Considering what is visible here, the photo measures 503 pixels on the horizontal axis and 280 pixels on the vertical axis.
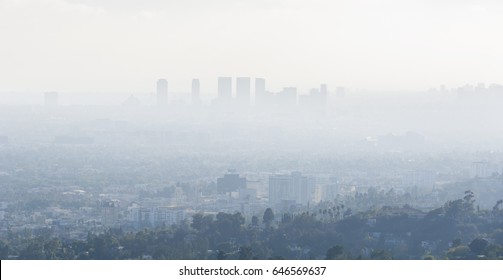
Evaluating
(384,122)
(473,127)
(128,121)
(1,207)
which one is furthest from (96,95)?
(1,207)

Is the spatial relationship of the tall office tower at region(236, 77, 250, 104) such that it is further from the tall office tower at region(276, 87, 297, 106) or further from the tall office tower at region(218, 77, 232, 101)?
the tall office tower at region(276, 87, 297, 106)

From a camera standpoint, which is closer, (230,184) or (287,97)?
(230,184)

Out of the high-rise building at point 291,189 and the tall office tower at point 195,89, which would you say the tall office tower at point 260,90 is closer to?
the tall office tower at point 195,89

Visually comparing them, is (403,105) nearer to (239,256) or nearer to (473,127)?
(473,127)

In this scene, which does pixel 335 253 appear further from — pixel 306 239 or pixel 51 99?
pixel 51 99

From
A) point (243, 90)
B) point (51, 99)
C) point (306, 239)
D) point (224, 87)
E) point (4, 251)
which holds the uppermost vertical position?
point (224, 87)

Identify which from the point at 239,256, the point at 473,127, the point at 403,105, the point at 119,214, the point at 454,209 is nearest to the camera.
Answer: the point at 239,256

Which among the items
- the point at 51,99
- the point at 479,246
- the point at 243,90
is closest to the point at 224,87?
the point at 243,90
